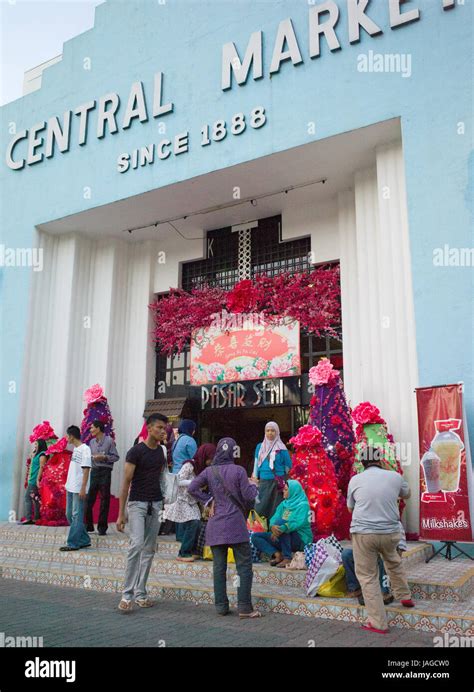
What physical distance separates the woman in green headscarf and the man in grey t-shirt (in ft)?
4.57

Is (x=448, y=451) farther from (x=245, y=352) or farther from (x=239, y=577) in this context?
(x=245, y=352)

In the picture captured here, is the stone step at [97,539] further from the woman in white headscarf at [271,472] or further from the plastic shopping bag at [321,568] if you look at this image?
the plastic shopping bag at [321,568]

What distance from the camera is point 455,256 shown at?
25.7 ft

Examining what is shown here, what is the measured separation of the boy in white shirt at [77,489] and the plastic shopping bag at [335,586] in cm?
349

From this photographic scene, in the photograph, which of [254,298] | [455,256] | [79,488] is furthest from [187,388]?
[455,256]

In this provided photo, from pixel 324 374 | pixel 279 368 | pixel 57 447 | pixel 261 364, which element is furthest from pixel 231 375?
pixel 57 447

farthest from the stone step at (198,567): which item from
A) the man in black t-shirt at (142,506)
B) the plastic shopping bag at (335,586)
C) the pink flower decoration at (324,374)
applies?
the pink flower decoration at (324,374)

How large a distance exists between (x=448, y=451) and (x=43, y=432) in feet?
25.0

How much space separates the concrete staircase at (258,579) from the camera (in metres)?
4.82

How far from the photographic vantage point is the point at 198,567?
6523 mm

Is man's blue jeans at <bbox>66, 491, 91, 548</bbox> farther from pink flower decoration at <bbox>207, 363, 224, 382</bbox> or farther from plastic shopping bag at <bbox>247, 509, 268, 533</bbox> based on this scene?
pink flower decoration at <bbox>207, 363, 224, 382</bbox>

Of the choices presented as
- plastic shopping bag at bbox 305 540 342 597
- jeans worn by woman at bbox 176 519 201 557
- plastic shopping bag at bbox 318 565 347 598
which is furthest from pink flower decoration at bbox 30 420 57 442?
plastic shopping bag at bbox 318 565 347 598

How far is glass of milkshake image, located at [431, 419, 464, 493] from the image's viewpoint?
6.90m
